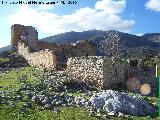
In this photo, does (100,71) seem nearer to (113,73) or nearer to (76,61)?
(113,73)

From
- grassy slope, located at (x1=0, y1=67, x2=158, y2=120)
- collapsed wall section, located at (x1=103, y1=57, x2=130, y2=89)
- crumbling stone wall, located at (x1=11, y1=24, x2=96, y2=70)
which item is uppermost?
crumbling stone wall, located at (x1=11, y1=24, x2=96, y2=70)

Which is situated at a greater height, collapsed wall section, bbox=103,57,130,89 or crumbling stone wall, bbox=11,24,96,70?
crumbling stone wall, bbox=11,24,96,70

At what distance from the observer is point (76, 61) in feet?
104

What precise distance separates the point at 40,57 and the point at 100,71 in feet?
43.8

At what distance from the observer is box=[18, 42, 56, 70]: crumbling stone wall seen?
37125mm

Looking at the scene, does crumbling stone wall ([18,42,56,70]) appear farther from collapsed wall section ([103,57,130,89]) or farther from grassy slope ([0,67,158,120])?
grassy slope ([0,67,158,120])

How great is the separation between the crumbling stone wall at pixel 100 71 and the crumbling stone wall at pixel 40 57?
6.14 m

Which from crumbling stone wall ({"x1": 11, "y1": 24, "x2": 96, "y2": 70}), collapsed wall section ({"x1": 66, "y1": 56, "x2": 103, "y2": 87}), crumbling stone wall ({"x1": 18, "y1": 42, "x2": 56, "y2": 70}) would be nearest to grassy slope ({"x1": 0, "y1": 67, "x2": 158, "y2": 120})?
collapsed wall section ({"x1": 66, "y1": 56, "x2": 103, "y2": 87})

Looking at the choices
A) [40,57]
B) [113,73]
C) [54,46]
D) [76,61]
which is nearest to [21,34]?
[54,46]

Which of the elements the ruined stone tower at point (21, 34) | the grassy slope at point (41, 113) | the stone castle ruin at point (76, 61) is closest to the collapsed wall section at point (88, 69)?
the stone castle ruin at point (76, 61)

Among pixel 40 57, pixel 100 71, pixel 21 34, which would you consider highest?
pixel 21 34

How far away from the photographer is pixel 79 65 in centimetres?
3112

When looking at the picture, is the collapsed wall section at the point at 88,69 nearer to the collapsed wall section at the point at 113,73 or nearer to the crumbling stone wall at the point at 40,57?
the collapsed wall section at the point at 113,73

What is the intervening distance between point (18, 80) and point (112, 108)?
10539mm
